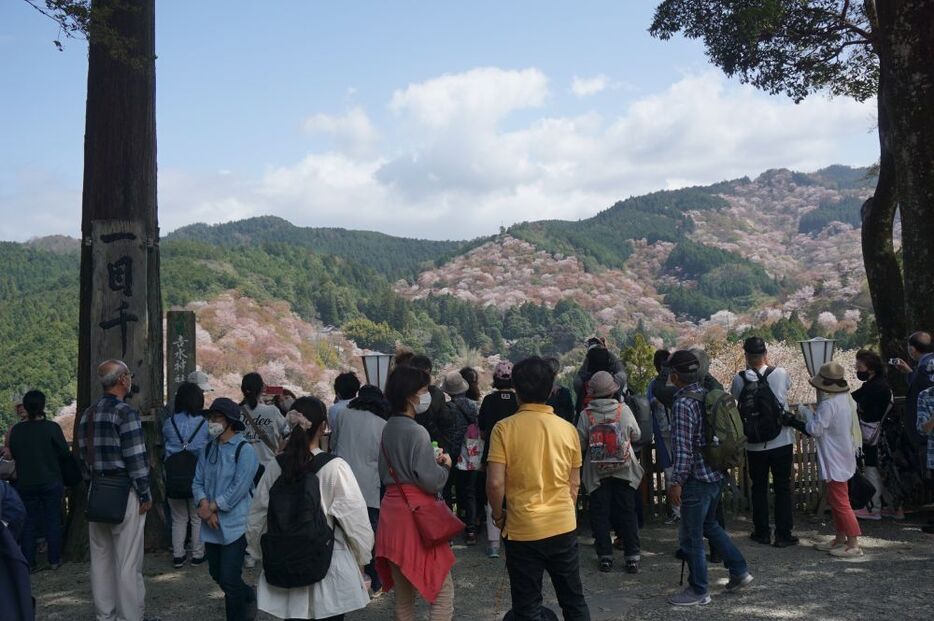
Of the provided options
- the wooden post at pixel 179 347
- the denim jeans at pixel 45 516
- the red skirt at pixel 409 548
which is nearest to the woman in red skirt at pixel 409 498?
the red skirt at pixel 409 548

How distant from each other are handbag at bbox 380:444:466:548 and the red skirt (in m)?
0.02

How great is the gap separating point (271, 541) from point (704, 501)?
2.66m

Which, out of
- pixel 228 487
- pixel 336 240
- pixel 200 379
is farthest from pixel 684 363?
pixel 336 240

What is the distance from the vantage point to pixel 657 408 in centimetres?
664

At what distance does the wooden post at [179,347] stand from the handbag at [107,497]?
2883 millimetres

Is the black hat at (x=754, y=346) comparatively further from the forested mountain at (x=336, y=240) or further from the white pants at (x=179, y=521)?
the forested mountain at (x=336, y=240)

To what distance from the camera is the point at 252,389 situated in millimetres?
6059

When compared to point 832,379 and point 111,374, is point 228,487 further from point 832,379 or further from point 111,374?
point 832,379

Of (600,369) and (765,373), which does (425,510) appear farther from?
(765,373)

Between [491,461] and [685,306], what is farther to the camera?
[685,306]

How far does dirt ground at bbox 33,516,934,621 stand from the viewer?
496 centimetres

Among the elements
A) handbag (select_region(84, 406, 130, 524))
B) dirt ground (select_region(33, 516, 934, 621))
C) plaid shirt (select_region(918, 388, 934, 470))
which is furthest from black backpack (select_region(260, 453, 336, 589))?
plaid shirt (select_region(918, 388, 934, 470))

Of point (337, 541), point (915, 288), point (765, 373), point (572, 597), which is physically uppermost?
point (915, 288)

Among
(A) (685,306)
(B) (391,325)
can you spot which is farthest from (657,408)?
(A) (685,306)
